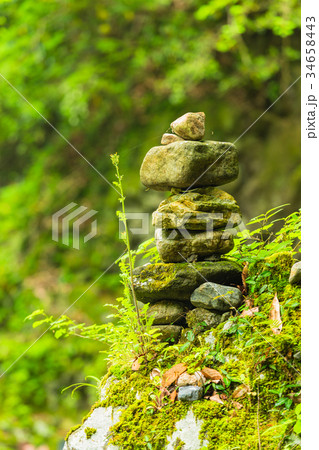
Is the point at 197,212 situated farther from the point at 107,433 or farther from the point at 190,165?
the point at 107,433

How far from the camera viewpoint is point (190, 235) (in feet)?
6.53

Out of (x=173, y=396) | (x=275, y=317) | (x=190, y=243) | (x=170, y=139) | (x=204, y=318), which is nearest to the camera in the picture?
(x=173, y=396)

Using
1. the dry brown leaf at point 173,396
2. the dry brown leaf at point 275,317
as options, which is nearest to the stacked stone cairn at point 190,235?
the dry brown leaf at point 275,317

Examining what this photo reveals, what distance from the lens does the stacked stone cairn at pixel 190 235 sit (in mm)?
1930

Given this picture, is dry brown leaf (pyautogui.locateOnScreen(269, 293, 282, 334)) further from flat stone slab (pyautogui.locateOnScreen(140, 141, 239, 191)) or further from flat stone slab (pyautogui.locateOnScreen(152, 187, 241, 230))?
flat stone slab (pyautogui.locateOnScreen(140, 141, 239, 191))

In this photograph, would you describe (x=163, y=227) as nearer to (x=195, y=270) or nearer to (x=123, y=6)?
(x=195, y=270)

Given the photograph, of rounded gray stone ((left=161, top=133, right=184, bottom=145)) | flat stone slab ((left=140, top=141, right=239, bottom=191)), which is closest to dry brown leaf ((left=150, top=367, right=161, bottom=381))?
flat stone slab ((left=140, top=141, right=239, bottom=191))

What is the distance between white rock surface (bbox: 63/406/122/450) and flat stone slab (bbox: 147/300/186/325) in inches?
16.9

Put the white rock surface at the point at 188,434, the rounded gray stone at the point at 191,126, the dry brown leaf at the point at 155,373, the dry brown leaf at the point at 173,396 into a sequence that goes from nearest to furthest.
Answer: the white rock surface at the point at 188,434, the dry brown leaf at the point at 173,396, the dry brown leaf at the point at 155,373, the rounded gray stone at the point at 191,126

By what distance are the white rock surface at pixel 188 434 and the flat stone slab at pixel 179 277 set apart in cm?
55

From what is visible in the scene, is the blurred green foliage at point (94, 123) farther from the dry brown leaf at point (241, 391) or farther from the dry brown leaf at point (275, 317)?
the dry brown leaf at point (241, 391)

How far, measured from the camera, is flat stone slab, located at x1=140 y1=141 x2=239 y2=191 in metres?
1.97

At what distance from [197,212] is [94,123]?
3.64 m

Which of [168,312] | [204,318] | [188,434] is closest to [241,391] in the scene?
[188,434]
